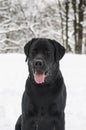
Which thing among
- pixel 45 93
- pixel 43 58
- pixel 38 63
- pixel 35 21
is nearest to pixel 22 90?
pixel 45 93

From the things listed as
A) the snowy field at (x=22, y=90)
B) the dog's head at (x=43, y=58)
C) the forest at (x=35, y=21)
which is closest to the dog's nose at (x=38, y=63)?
the dog's head at (x=43, y=58)

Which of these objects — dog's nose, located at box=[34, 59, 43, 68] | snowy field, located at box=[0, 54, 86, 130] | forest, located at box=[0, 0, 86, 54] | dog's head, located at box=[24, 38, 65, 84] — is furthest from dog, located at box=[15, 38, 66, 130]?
forest, located at box=[0, 0, 86, 54]

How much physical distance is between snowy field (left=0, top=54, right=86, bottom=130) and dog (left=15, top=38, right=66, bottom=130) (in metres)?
1.21

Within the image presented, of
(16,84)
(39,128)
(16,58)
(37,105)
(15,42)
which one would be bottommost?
(15,42)

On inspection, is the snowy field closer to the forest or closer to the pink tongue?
the pink tongue

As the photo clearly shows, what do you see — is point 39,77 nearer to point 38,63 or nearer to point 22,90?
point 38,63

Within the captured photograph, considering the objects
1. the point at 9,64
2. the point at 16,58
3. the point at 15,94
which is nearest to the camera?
the point at 15,94

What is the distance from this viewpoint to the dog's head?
5156mm

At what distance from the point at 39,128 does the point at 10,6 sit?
20.2 meters

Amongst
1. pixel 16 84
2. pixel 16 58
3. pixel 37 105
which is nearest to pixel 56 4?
pixel 16 58

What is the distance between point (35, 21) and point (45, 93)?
67.0 feet

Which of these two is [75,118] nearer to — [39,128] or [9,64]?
[39,128]

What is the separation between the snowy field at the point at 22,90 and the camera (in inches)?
274

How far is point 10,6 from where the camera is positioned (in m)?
25.3
